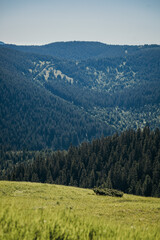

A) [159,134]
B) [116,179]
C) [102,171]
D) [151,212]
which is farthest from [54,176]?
[151,212]

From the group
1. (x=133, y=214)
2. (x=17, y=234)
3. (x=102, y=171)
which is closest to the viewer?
(x=17, y=234)

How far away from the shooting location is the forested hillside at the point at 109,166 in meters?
112

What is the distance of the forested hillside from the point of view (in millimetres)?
112250

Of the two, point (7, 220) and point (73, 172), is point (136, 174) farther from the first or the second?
point (7, 220)

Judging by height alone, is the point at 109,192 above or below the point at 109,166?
above

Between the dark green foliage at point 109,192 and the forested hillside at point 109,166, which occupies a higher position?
the dark green foliage at point 109,192

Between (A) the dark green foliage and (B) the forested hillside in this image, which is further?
(B) the forested hillside

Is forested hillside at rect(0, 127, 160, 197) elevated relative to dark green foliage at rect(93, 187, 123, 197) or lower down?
lower down

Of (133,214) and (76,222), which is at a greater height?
(76,222)

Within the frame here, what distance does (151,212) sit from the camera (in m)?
25.4

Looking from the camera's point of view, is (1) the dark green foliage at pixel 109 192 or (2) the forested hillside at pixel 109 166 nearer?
(1) the dark green foliage at pixel 109 192

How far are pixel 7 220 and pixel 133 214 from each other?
20.0 m

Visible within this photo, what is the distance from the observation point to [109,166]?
13650cm

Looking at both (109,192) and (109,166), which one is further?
(109,166)
